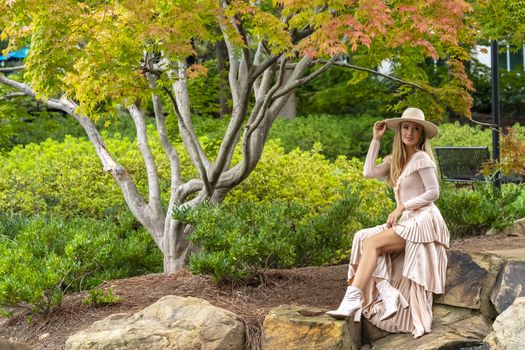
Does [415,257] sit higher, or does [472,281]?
[415,257]

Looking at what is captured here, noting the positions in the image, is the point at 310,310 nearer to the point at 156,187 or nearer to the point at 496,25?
the point at 156,187

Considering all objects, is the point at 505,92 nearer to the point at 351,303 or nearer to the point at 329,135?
the point at 329,135

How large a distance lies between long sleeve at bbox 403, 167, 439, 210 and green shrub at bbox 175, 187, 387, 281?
145 cm

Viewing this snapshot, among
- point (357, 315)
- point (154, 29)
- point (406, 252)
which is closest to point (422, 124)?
point (406, 252)

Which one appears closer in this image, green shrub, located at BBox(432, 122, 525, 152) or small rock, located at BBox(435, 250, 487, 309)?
small rock, located at BBox(435, 250, 487, 309)

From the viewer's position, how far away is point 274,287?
804 centimetres

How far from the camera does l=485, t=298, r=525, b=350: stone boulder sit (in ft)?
20.2

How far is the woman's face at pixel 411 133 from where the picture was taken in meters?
6.94

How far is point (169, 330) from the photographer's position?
6586 millimetres

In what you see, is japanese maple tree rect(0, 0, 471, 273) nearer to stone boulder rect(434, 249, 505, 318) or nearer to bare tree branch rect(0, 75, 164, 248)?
bare tree branch rect(0, 75, 164, 248)

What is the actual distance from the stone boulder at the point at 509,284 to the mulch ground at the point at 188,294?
1.37 meters

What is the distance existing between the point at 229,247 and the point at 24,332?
183cm

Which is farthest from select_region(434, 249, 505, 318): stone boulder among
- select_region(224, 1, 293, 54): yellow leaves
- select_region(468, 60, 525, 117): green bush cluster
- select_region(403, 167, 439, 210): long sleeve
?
select_region(468, 60, 525, 117): green bush cluster

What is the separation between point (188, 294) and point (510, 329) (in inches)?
Result: 110
